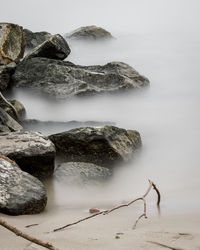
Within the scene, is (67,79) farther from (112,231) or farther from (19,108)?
(112,231)

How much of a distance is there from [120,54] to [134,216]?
27.9 ft

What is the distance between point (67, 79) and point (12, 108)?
5.34 ft

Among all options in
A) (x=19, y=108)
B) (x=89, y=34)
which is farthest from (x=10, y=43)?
(x=89, y=34)

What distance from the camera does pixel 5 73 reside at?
6.93 meters

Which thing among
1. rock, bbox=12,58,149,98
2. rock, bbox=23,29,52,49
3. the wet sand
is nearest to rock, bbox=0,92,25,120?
rock, bbox=12,58,149,98

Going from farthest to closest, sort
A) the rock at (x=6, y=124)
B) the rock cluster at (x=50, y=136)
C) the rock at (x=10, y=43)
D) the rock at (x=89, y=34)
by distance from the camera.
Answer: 1. the rock at (x=89, y=34)
2. the rock at (x=10, y=43)
3. the rock at (x=6, y=124)
4. the rock cluster at (x=50, y=136)

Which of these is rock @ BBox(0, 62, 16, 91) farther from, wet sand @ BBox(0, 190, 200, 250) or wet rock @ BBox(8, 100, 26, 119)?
wet sand @ BBox(0, 190, 200, 250)

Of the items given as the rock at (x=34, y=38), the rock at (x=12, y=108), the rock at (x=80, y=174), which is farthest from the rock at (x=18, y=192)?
the rock at (x=34, y=38)

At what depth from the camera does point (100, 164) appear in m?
4.63

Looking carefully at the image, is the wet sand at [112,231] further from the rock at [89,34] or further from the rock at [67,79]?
the rock at [89,34]

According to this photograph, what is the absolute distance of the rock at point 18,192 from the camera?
9.66 feet

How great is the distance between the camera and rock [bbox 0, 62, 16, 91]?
22.4 ft

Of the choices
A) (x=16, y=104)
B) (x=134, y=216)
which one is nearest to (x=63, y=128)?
(x=16, y=104)

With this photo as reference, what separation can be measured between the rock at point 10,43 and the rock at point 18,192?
4216 millimetres
